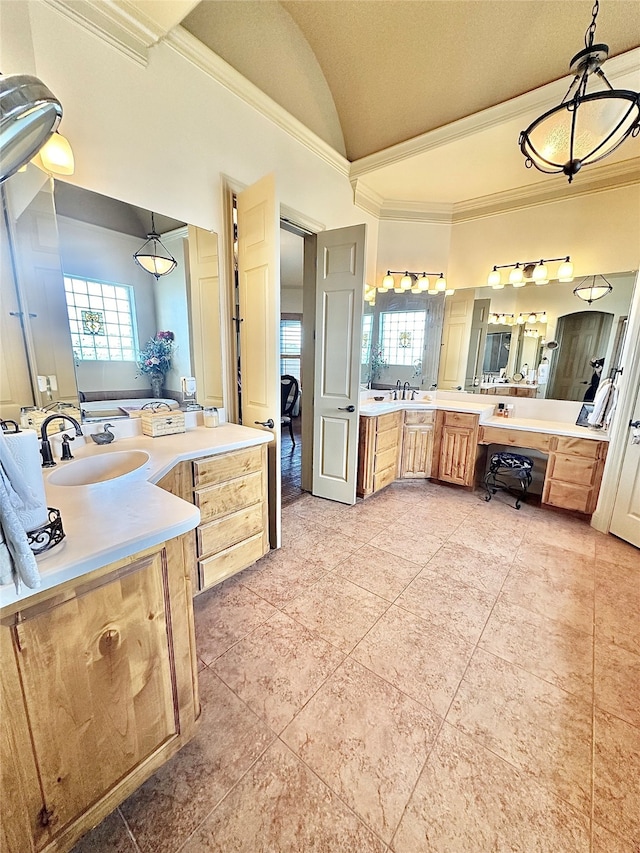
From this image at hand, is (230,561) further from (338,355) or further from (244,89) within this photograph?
(244,89)

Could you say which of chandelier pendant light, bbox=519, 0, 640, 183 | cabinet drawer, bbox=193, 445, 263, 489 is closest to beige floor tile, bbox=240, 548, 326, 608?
cabinet drawer, bbox=193, 445, 263, 489

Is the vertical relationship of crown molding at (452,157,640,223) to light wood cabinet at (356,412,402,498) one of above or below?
above

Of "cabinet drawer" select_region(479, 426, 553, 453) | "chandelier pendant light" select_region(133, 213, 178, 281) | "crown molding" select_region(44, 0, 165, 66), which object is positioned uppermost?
"crown molding" select_region(44, 0, 165, 66)

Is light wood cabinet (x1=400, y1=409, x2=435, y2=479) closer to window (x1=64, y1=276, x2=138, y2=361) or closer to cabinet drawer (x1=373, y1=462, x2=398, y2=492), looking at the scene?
cabinet drawer (x1=373, y1=462, x2=398, y2=492)

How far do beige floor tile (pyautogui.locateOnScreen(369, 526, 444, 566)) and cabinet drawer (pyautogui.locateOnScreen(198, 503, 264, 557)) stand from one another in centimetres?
97

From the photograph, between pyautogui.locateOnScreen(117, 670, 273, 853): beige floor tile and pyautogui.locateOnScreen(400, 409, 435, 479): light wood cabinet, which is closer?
pyautogui.locateOnScreen(117, 670, 273, 853): beige floor tile

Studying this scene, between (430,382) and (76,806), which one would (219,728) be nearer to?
(76,806)

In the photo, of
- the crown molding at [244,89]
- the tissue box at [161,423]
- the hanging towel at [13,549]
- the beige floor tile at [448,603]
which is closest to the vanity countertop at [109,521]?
the hanging towel at [13,549]

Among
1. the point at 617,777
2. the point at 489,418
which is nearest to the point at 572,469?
the point at 489,418

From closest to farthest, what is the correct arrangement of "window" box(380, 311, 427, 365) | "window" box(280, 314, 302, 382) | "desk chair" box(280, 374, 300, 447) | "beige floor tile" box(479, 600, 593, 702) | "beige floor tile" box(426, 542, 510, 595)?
"beige floor tile" box(479, 600, 593, 702)
"beige floor tile" box(426, 542, 510, 595)
"window" box(380, 311, 427, 365)
"desk chair" box(280, 374, 300, 447)
"window" box(280, 314, 302, 382)

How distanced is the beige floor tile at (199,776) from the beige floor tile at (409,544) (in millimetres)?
1436

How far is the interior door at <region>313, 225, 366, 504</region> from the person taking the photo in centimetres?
282

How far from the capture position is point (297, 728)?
50.1 inches

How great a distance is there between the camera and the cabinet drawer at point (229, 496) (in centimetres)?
180
